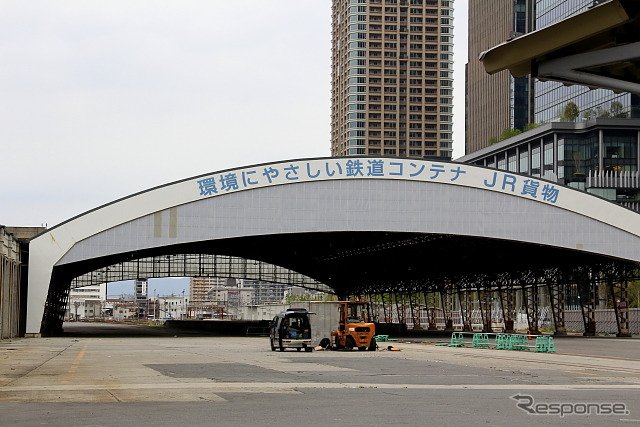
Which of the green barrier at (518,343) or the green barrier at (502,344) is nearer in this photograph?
the green barrier at (518,343)

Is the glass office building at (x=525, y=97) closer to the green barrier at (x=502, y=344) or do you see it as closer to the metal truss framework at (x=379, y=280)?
the metal truss framework at (x=379, y=280)

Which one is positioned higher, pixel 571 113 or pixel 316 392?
pixel 571 113

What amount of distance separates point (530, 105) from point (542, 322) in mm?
62066

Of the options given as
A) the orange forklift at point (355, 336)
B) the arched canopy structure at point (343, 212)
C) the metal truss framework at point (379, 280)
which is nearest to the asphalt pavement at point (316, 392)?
the orange forklift at point (355, 336)

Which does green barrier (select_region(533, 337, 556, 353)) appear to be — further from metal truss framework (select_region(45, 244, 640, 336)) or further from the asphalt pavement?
metal truss framework (select_region(45, 244, 640, 336))

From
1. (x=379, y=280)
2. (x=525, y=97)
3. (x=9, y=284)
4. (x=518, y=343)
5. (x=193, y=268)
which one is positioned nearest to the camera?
(x=518, y=343)

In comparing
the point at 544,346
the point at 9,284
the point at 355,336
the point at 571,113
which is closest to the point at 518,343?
the point at 544,346

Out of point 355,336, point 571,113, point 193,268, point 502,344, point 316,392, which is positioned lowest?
point 502,344

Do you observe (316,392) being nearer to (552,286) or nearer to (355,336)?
(355,336)

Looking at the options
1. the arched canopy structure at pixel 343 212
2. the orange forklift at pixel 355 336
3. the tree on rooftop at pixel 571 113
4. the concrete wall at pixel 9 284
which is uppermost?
the tree on rooftop at pixel 571 113

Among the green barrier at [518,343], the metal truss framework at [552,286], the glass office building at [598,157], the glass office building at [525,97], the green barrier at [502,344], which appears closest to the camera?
the green barrier at [518,343]

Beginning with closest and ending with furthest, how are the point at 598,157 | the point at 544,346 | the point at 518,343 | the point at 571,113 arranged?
A: 1. the point at 544,346
2. the point at 518,343
3. the point at 598,157
4. the point at 571,113

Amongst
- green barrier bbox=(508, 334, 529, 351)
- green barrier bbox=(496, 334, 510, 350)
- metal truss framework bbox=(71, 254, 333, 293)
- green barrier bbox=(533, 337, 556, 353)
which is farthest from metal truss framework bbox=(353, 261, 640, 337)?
green barrier bbox=(533, 337, 556, 353)

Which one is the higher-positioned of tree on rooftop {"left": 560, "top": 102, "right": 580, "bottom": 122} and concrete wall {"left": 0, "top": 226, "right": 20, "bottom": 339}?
tree on rooftop {"left": 560, "top": 102, "right": 580, "bottom": 122}
